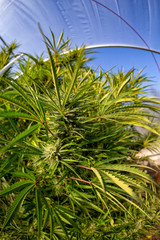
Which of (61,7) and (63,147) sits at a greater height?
(61,7)

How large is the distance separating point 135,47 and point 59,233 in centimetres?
317

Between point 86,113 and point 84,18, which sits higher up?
point 84,18

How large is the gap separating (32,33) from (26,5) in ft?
1.35

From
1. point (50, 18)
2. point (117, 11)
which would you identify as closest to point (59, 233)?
point (117, 11)

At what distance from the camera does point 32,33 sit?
2328 mm

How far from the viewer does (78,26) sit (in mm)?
2350

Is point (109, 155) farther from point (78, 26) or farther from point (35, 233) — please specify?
point (78, 26)

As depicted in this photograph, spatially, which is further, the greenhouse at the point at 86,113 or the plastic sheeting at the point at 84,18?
the plastic sheeting at the point at 84,18

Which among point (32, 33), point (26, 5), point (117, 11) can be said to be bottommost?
point (32, 33)

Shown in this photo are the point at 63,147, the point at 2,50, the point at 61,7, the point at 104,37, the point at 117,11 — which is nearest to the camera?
the point at 63,147

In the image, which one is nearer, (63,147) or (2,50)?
(63,147)

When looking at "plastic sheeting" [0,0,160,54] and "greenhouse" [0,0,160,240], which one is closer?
"greenhouse" [0,0,160,240]

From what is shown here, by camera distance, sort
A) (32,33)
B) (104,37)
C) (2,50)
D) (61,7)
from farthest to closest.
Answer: (104,37)
(32,33)
(61,7)
(2,50)

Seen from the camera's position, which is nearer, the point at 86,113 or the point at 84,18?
the point at 86,113
